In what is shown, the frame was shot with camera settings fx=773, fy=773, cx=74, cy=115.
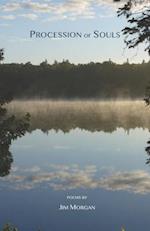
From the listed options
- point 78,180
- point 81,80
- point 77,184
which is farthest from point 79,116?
point 77,184

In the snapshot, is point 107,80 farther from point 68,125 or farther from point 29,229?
point 29,229

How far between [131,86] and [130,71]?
1942mm

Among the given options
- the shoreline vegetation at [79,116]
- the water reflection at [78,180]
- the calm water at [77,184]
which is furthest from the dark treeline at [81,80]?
the water reflection at [78,180]

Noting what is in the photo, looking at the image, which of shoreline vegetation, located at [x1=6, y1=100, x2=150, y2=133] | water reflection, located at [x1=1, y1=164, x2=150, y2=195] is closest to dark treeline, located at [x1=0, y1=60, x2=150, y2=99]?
shoreline vegetation, located at [x1=6, y1=100, x2=150, y2=133]

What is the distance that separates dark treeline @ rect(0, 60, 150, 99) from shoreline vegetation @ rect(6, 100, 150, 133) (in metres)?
2.03

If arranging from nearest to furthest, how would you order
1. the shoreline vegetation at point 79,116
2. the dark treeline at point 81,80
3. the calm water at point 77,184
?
1. the calm water at point 77,184
2. the dark treeline at point 81,80
3. the shoreline vegetation at point 79,116

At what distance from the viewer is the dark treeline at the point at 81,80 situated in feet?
187

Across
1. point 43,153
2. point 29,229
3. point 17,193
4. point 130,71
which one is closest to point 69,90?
point 130,71

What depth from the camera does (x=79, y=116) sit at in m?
73.8

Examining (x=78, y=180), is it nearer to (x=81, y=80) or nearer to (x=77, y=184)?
(x=77, y=184)

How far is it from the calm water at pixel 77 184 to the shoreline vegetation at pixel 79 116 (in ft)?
16.1

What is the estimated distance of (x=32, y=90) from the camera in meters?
57.4

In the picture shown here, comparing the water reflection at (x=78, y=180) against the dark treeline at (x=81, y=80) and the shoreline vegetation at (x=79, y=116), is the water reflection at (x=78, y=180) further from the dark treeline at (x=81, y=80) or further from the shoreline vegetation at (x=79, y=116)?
the dark treeline at (x=81, y=80)

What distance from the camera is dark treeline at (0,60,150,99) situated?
57.1 metres
